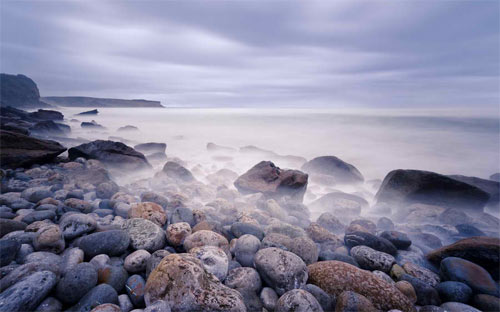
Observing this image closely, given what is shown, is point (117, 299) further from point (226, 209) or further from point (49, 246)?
point (226, 209)

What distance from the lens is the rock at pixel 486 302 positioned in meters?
2.16

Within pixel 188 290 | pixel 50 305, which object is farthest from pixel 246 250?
pixel 50 305

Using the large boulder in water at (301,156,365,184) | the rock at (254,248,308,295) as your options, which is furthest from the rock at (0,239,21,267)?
the large boulder in water at (301,156,365,184)

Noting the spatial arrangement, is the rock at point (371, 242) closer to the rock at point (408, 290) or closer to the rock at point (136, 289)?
the rock at point (408, 290)

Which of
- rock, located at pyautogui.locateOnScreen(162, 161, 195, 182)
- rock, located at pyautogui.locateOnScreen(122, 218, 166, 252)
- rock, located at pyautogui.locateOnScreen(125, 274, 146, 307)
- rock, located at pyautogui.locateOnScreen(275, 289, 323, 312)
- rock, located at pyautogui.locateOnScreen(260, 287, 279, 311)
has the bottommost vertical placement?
rock, located at pyautogui.locateOnScreen(162, 161, 195, 182)

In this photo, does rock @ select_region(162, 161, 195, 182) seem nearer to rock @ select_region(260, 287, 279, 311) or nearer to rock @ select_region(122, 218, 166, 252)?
rock @ select_region(122, 218, 166, 252)

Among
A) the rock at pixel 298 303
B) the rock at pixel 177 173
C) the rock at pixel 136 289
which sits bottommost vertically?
the rock at pixel 177 173

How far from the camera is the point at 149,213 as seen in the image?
2.86 meters

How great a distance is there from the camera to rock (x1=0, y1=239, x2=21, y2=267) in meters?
1.86

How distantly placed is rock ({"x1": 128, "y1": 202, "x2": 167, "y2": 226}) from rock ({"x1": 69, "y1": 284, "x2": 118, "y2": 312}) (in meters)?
1.10

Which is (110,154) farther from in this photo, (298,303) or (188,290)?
(298,303)

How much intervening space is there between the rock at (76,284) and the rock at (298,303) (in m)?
1.38

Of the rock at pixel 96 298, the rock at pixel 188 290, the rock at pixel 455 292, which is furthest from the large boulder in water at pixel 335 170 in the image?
the rock at pixel 96 298

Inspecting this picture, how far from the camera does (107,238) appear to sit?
7.03ft
